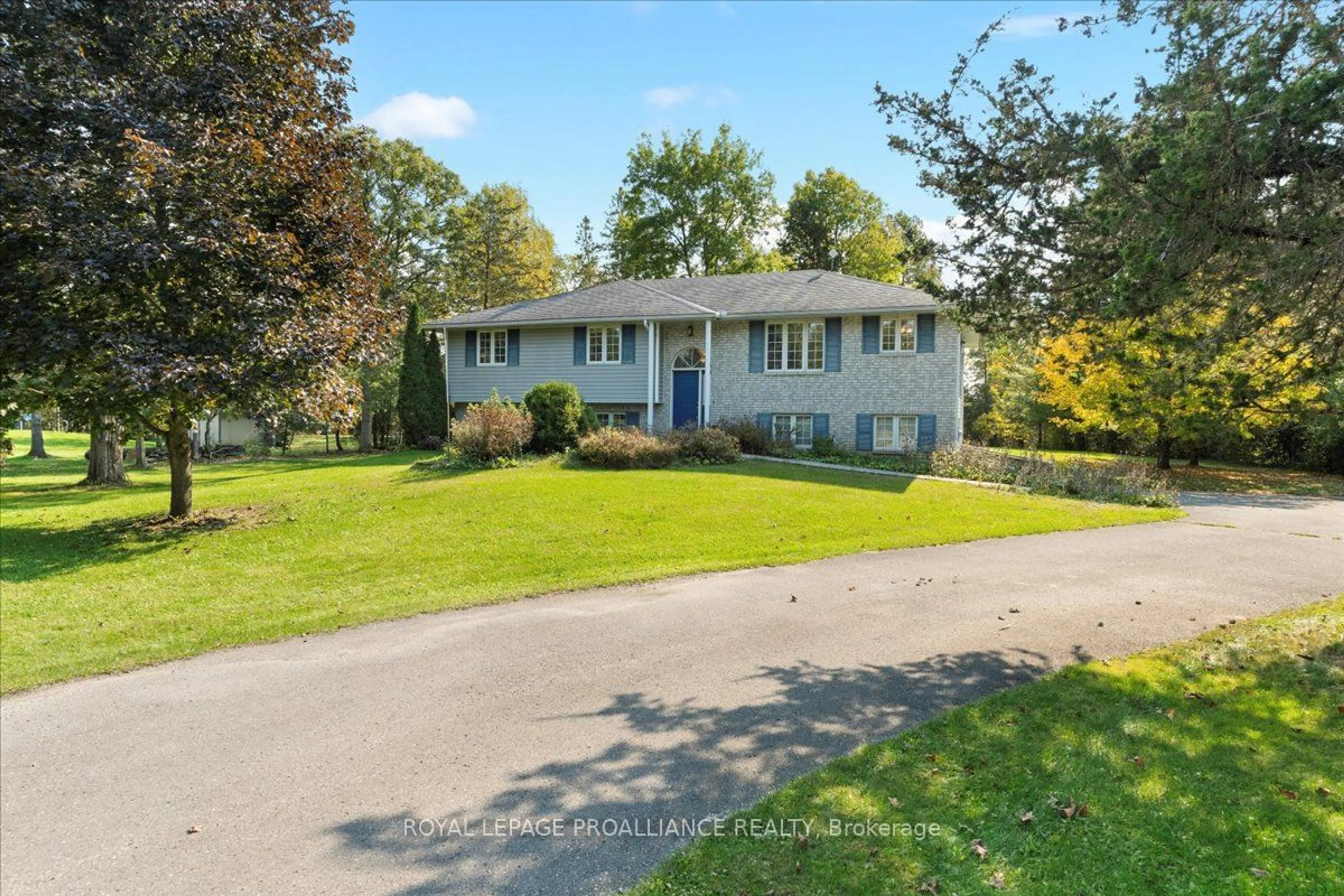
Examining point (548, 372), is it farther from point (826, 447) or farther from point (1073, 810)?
point (1073, 810)

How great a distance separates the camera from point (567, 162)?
774 inches

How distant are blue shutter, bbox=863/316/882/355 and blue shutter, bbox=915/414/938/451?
2490 millimetres

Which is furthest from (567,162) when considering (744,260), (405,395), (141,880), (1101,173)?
(744,260)

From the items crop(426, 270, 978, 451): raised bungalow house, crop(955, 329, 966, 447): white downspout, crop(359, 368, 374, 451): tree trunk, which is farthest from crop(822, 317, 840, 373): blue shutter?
crop(359, 368, 374, 451): tree trunk

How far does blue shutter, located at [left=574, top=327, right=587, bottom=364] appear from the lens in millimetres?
23750

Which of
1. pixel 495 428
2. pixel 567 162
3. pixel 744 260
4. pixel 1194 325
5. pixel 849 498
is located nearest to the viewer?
pixel 1194 325

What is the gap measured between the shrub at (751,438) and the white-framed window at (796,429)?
0.87 meters

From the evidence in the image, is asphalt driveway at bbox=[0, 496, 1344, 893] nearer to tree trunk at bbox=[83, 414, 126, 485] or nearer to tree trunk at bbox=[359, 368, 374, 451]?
tree trunk at bbox=[83, 414, 126, 485]

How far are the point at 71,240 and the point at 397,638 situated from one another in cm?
620

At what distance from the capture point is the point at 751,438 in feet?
69.2

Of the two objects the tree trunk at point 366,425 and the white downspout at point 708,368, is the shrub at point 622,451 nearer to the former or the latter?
the white downspout at point 708,368

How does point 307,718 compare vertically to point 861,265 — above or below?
below

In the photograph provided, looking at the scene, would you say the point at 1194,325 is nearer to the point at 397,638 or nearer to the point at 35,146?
the point at 397,638

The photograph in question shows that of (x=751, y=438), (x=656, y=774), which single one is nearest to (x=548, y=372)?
(x=751, y=438)
